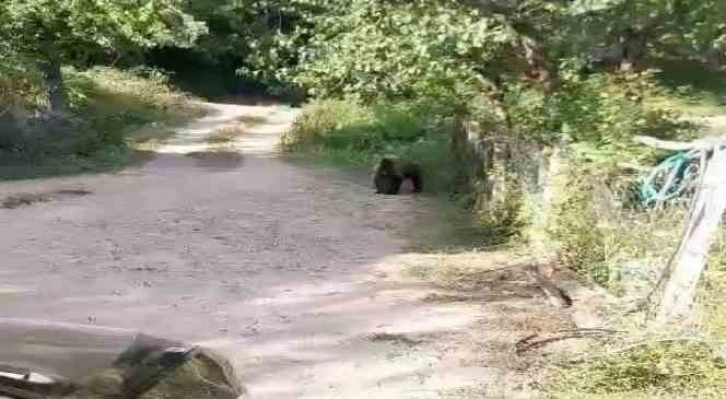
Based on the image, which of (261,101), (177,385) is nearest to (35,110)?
(177,385)

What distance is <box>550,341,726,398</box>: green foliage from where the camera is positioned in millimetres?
4965

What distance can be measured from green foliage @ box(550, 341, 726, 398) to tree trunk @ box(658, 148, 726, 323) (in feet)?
1.62

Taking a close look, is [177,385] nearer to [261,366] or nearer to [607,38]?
[261,366]

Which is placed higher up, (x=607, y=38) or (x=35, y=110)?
(x=607, y=38)

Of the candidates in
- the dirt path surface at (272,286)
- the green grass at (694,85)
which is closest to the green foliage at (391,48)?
the dirt path surface at (272,286)

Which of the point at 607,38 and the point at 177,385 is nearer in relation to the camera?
the point at 177,385

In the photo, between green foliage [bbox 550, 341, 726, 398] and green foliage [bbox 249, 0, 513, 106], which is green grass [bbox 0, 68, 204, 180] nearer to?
green foliage [bbox 249, 0, 513, 106]

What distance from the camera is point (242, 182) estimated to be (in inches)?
563

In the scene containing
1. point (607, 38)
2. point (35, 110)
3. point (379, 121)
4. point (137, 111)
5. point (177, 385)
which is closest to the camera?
point (177, 385)

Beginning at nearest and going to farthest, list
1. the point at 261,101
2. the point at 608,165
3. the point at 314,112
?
the point at 608,165 < the point at 314,112 < the point at 261,101

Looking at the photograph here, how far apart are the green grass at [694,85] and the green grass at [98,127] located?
26.3ft

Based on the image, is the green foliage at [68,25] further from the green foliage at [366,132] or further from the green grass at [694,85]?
the green grass at [694,85]

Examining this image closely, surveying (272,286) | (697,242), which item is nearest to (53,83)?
(272,286)

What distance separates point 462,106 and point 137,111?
12.1 m
